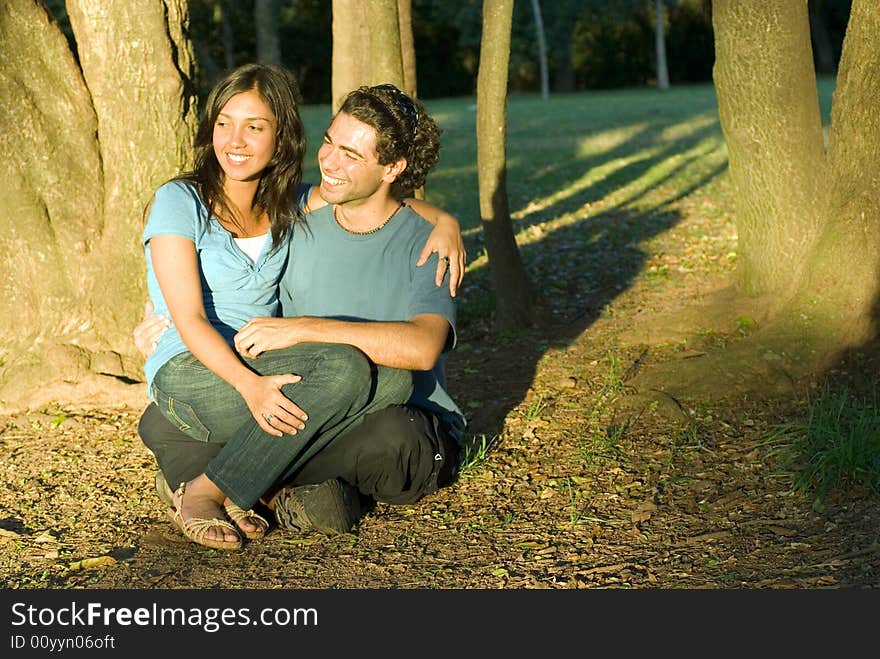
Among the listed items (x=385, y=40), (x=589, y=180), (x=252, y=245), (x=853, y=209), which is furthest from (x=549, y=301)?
(x=589, y=180)

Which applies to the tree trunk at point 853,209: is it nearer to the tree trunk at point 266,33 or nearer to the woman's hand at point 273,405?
the woman's hand at point 273,405

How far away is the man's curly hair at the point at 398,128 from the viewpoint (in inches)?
172

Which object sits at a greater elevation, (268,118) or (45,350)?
(268,118)

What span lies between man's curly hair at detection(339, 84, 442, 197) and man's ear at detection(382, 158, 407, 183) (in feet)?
0.06

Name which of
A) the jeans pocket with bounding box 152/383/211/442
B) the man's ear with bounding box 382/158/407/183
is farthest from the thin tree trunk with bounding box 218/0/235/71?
the jeans pocket with bounding box 152/383/211/442

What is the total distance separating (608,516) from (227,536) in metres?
1.42

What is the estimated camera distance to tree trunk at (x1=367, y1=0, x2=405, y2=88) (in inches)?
260

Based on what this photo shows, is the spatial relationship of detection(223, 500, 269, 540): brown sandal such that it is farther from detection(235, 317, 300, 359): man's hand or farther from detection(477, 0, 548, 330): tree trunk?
detection(477, 0, 548, 330): tree trunk

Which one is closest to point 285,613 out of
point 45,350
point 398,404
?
point 398,404

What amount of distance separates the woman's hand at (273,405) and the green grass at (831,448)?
1932 mm

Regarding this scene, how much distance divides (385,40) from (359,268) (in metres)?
2.50

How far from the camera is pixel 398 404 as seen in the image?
4.42 metres

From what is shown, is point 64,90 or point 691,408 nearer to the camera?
point 691,408

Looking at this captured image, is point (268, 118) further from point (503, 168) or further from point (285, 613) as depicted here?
point (503, 168)
